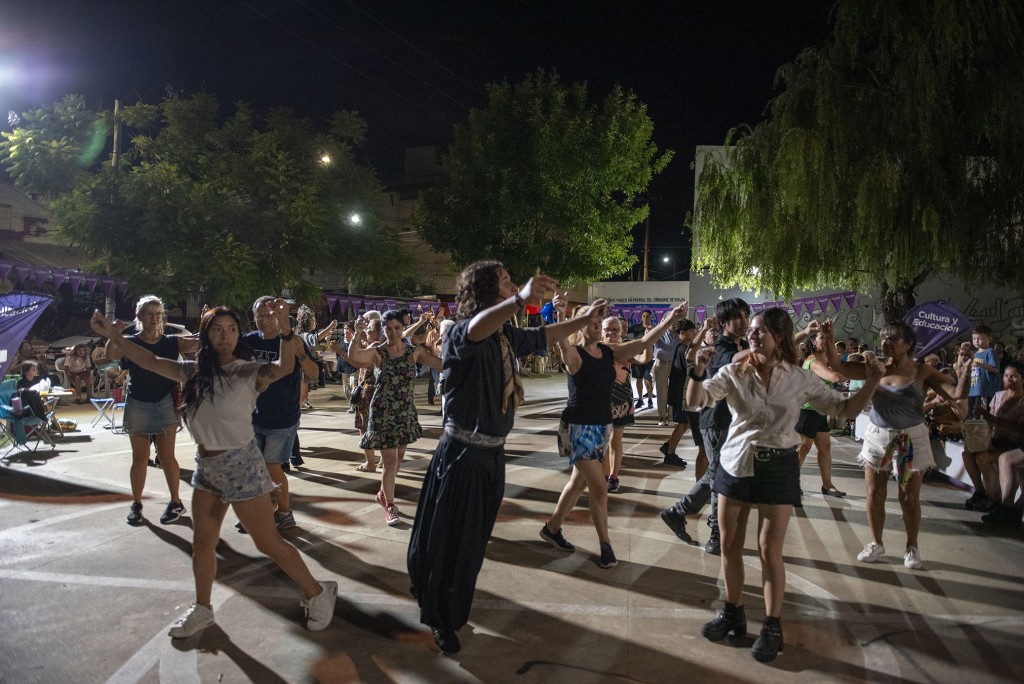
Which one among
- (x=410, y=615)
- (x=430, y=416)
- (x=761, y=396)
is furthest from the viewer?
(x=430, y=416)

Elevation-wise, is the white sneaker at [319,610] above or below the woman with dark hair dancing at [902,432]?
below

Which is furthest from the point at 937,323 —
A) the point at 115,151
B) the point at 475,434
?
the point at 115,151

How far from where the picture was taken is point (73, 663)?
3.34 m

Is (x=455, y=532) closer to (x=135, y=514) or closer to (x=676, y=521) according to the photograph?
(x=676, y=521)

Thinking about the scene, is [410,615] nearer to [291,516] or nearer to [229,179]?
[291,516]

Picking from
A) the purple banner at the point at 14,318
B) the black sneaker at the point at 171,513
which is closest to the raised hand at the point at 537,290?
the black sneaker at the point at 171,513

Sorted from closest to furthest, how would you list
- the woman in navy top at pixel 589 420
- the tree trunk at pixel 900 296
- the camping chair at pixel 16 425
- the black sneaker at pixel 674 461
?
the woman in navy top at pixel 589 420, the black sneaker at pixel 674 461, the camping chair at pixel 16 425, the tree trunk at pixel 900 296

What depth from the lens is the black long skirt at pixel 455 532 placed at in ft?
11.2

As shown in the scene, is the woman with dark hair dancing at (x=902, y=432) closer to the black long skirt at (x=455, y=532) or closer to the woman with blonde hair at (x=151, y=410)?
the black long skirt at (x=455, y=532)

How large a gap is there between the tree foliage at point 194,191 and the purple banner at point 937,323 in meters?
14.6

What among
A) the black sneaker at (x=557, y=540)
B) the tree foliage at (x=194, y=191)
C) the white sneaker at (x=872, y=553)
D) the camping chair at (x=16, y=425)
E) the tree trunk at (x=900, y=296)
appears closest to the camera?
the white sneaker at (x=872, y=553)

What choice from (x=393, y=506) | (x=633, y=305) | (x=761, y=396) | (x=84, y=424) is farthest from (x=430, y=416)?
(x=633, y=305)

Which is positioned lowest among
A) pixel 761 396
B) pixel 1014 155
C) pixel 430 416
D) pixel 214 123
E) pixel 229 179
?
pixel 430 416

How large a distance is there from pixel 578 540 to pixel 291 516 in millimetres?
2452
